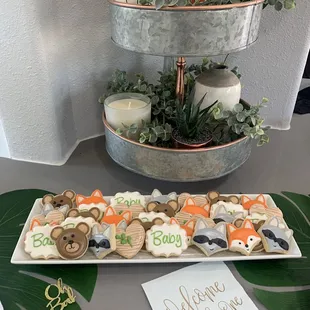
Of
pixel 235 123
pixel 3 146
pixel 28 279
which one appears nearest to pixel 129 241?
pixel 28 279

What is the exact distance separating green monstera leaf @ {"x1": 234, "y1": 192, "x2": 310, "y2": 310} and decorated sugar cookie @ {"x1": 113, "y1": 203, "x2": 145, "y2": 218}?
0.15 meters

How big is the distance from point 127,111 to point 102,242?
0.76 ft

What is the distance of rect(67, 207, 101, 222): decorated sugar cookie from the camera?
504mm

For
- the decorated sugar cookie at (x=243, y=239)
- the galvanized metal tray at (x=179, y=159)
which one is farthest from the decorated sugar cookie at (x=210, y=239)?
the galvanized metal tray at (x=179, y=159)

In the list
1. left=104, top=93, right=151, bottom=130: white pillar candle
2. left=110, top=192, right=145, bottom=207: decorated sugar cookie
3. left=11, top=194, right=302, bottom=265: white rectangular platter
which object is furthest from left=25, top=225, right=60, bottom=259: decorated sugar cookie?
left=104, top=93, right=151, bottom=130: white pillar candle

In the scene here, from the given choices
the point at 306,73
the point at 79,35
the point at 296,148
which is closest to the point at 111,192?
the point at 79,35

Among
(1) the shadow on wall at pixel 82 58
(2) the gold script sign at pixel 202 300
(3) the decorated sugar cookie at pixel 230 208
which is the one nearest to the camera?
(2) the gold script sign at pixel 202 300

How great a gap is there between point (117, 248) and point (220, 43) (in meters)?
0.31

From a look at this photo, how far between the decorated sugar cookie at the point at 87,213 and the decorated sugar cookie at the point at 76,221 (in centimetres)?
1

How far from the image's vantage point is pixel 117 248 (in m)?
0.46

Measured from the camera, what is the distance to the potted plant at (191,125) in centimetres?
57

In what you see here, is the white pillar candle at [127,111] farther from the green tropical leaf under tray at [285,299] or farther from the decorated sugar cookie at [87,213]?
the green tropical leaf under tray at [285,299]

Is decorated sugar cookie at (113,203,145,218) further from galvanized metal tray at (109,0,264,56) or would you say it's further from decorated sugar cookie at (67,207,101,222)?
galvanized metal tray at (109,0,264,56)

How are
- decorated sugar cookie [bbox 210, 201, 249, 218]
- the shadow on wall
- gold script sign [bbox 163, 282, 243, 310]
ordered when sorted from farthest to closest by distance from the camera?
the shadow on wall < decorated sugar cookie [bbox 210, 201, 249, 218] < gold script sign [bbox 163, 282, 243, 310]
